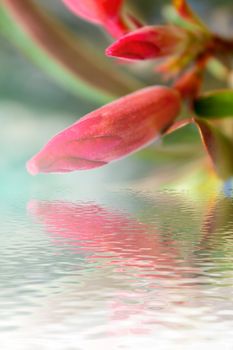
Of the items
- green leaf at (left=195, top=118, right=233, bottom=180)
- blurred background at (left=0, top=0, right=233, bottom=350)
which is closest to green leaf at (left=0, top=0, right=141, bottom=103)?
blurred background at (left=0, top=0, right=233, bottom=350)

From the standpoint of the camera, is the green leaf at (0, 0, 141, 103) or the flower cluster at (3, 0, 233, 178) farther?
the green leaf at (0, 0, 141, 103)

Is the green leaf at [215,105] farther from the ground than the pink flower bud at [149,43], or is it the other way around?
the pink flower bud at [149,43]

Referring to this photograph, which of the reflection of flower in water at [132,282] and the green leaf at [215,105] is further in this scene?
the green leaf at [215,105]

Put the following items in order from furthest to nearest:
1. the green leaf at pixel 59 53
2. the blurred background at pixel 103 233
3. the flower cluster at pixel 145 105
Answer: the green leaf at pixel 59 53 → the flower cluster at pixel 145 105 → the blurred background at pixel 103 233

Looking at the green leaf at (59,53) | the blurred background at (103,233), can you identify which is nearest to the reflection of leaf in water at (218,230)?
the blurred background at (103,233)

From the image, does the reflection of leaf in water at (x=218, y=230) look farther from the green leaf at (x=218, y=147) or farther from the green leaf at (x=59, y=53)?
the green leaf at (x=59, y=53)

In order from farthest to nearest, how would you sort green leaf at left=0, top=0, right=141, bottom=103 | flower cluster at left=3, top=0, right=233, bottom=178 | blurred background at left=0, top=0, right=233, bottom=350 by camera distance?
green leaf at left=0, top=0, right=141, bottom=103, flower cluster at left=3, top=0, right=233, bottom=178, blurred background at left=0, top=0, right=233, bottom=350

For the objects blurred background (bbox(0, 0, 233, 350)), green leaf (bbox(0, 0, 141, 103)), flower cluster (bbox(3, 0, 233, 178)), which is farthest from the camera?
green leaf (bbox(0, 0, 141, 103))

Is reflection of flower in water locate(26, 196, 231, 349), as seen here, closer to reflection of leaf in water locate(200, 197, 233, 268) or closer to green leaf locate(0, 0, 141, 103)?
reflection of leaf in water locate(200, 197, 233, 268)
